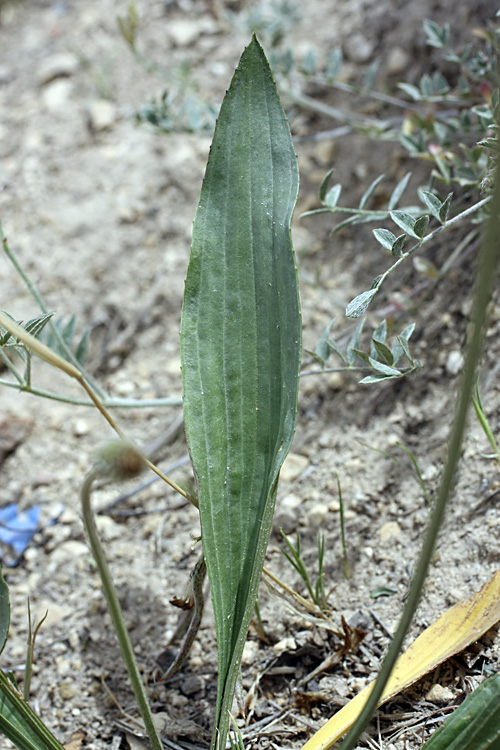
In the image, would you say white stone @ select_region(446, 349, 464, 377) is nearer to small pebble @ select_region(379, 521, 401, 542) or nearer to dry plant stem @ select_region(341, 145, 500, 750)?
small pebble @ select_region(379, 521, 401, 542)

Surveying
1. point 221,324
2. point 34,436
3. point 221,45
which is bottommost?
point 34,436

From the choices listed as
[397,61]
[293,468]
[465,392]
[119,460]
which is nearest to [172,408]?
[293,468]

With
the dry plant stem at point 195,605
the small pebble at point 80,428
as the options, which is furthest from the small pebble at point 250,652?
the small pebble at point 80,428

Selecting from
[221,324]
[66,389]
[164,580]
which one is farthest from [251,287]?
[66,389]

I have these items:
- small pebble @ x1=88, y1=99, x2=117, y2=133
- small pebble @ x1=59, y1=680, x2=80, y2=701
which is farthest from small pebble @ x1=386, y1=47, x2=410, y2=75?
small pebble @ x1=59, y1=680, x2=80, y2=701

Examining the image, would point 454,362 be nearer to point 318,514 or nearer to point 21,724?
point 318,514

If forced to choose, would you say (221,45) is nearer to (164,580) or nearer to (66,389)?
(66,389)

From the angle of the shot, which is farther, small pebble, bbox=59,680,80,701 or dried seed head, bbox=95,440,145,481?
small pebble, bbox=59,680,80,701
